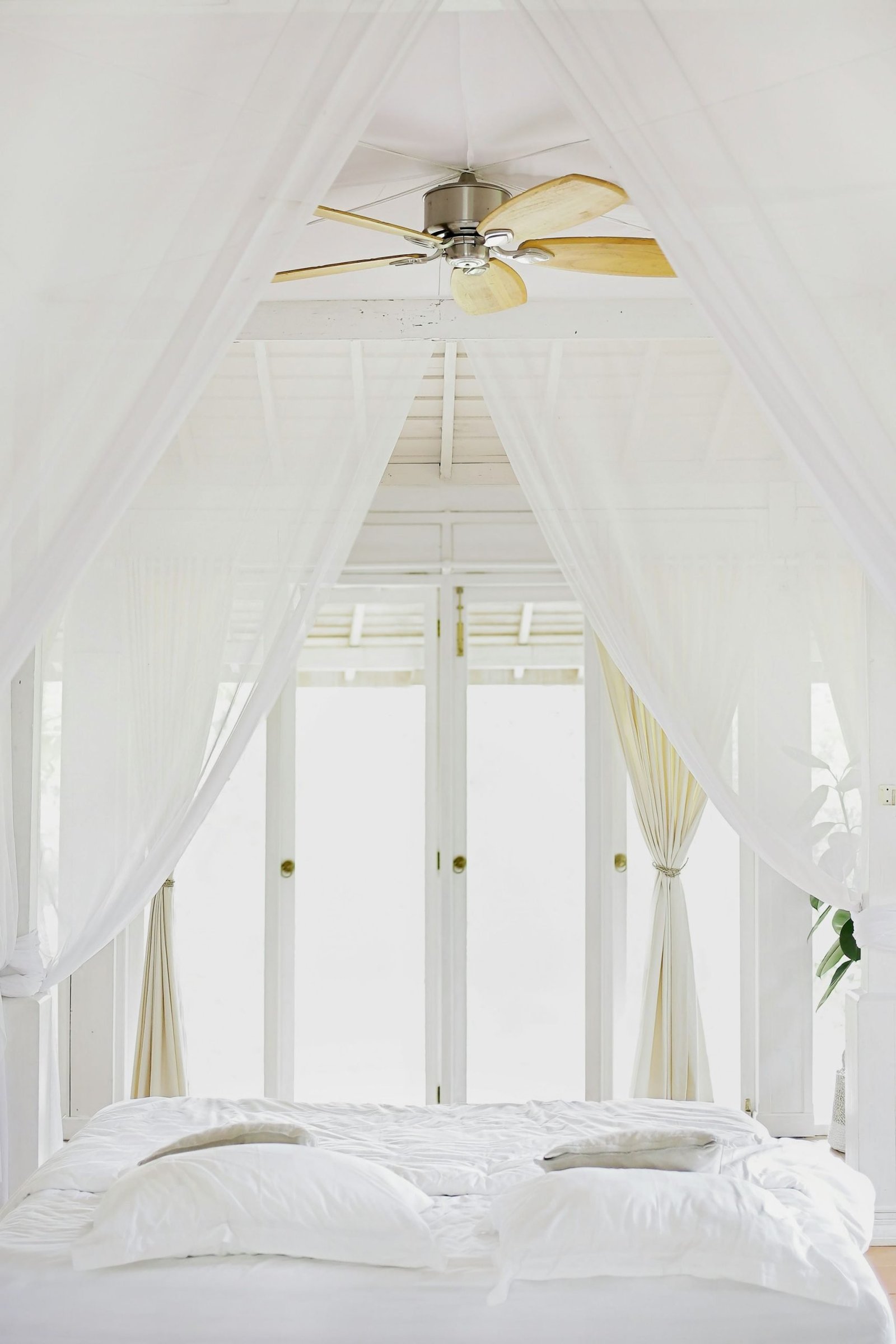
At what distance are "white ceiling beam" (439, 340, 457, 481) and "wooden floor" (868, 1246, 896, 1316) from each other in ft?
9.58

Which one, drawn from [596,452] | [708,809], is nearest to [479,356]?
[596,452]

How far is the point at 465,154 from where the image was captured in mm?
2389

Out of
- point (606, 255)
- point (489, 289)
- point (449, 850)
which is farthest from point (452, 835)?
point (606, 255)

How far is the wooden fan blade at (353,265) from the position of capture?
2439mm

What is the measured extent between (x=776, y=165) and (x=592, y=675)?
3124 mm

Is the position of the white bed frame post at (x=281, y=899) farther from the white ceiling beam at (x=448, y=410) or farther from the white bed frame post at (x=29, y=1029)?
the white bed frame post at (x=29, y=1029)

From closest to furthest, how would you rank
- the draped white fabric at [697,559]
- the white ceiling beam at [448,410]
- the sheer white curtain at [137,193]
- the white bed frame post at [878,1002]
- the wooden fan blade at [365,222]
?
the sheer white curtain at [137,193] < the wooden fan blade at [365,222] < the draped white fabric at [697,559] < the white bed frame post at [878,1002] < the white ceiling beam at [448,410]

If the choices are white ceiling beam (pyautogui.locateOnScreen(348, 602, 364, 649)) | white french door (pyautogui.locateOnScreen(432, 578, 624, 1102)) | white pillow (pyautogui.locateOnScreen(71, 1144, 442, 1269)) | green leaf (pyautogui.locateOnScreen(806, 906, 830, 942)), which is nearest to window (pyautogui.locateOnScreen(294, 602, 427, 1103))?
white ceiling beam (pyautogui.locateOnScreen(348, 602, 364, 649))

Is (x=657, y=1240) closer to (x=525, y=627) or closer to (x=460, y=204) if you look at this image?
(x=460, y=204)

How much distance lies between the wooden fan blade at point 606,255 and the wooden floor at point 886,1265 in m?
2.40

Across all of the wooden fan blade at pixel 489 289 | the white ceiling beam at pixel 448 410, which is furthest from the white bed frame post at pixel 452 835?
the wooden fan blade at pixel 489 289

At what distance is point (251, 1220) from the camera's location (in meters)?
2.16

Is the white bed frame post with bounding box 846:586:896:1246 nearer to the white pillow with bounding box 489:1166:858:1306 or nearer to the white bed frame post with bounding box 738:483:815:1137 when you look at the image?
the white bed frame post with bounding box 738:483:815:1137

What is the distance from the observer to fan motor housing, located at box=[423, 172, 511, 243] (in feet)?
7.98
